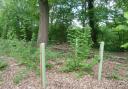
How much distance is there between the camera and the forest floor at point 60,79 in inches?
243

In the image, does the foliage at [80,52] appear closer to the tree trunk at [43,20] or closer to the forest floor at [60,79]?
the forest floor at [60,79]

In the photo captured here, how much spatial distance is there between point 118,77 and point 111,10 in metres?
7.79

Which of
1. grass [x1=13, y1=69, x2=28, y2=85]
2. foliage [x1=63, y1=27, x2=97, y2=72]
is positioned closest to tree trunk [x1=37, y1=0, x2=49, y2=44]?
grass [x1=13, y1=69, x2=28, y2=85]

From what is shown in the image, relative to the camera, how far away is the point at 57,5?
1558 centimetres

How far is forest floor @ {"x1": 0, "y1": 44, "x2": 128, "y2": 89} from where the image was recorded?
6.16 metres

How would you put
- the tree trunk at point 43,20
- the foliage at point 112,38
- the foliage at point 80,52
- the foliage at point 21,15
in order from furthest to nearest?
the foliage at point 21,15 → the foliage at point 112,38 → the tree trunk at point 43,20 → the foliage at point 80,52

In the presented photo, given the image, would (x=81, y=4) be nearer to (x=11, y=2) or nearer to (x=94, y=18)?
(x=94, y=18)

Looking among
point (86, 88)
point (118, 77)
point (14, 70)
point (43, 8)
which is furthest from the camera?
point (43, 8)

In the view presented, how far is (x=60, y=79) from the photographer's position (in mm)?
6492

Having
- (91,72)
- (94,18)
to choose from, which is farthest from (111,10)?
(91,72)

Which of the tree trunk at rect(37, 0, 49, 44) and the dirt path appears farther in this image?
the tree trunk at rect(37, 0, 49, 44)

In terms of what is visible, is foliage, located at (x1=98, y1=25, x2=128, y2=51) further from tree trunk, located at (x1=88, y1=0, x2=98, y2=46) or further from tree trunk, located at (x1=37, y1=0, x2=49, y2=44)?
tree trunk, located at (x1=37, y1=0, x2=49, y2=44)

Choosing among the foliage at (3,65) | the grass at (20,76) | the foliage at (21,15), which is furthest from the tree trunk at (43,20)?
the grass at (20,76)

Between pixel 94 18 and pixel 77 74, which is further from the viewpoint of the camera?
pixel 94 18
